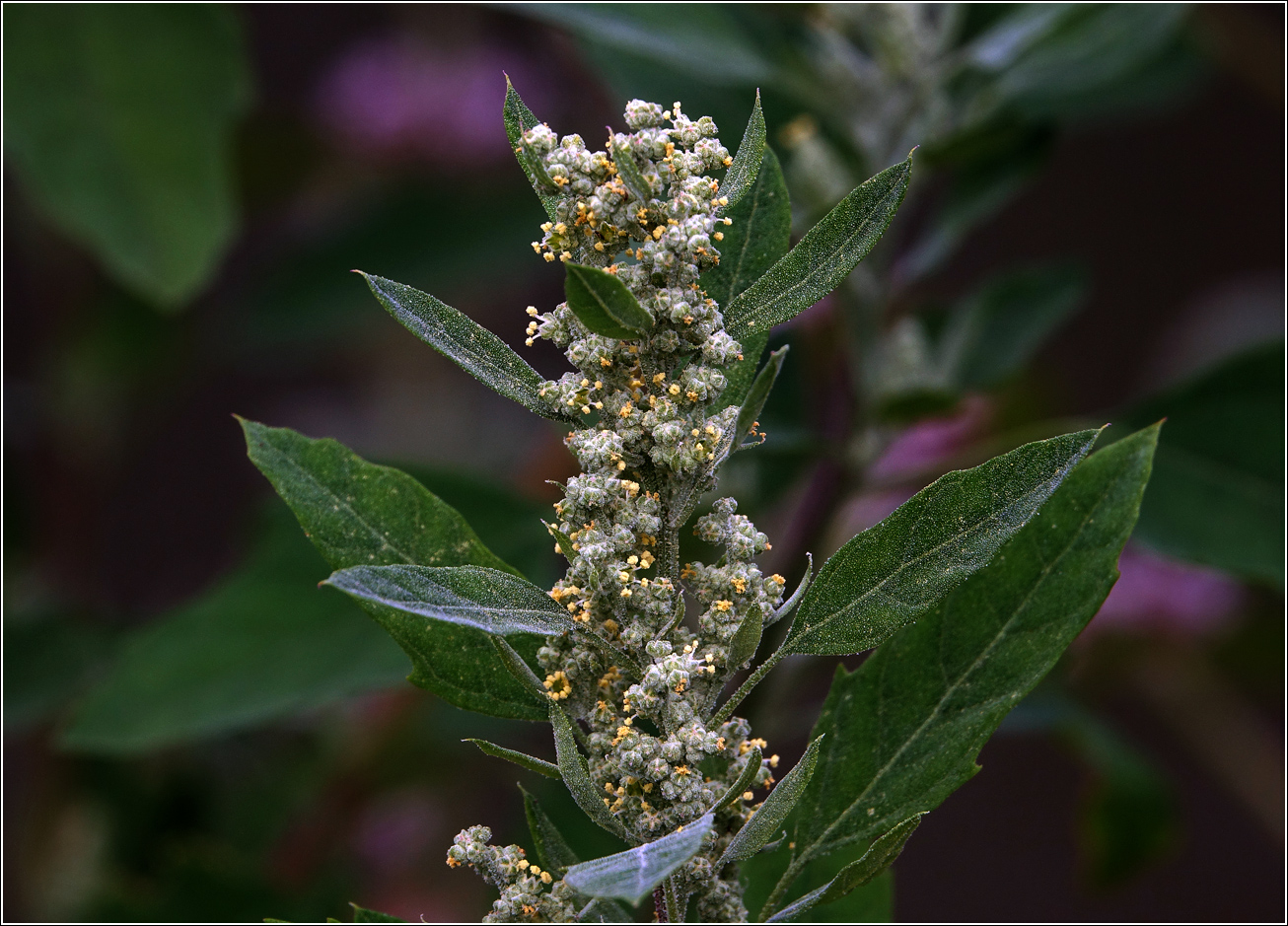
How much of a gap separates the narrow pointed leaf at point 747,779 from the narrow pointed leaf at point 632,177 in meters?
0.15

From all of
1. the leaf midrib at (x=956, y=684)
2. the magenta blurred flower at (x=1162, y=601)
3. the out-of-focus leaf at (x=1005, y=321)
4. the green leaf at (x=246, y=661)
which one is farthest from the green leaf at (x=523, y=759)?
the magenta blurred flower at (x=1162, y=601)

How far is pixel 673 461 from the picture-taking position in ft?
1.04

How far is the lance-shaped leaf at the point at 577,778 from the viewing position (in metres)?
0.31

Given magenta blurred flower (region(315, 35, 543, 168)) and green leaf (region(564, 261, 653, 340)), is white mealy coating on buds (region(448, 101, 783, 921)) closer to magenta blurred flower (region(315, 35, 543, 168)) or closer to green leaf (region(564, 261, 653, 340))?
green leaf (region(564, 261, 653, 340))

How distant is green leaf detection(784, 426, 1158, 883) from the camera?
355mm

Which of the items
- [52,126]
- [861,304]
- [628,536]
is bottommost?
[628,536]

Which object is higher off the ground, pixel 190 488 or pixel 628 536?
pixel 190 488

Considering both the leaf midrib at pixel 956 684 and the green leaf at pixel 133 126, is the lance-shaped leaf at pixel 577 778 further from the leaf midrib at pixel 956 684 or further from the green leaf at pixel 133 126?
the green leaf at pixel 133 126

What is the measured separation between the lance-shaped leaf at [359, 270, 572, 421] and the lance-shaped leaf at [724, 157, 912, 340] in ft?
0.20

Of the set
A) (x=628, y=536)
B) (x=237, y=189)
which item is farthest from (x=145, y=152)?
(x=628, y=536)

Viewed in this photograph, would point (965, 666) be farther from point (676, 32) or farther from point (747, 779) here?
point (676, 32)

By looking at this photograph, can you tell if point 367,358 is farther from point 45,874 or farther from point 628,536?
point 628,536

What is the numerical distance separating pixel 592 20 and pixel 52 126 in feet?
1.28

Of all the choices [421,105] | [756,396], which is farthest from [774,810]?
[421,105]
